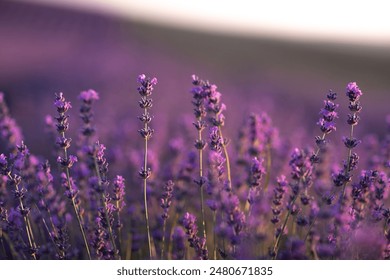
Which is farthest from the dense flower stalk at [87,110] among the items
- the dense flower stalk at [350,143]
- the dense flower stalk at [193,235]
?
the dense flower stalk at [350,143]

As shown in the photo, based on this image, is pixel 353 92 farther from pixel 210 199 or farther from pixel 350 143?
pixel 210 199

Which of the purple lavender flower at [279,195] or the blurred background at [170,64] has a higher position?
the blurred background at [170,64]

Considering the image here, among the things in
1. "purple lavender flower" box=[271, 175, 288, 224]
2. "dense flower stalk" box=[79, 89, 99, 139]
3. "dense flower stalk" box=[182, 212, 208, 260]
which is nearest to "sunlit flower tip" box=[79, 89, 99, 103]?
"dense flower stalk" box=[79, 89, 99, 139]

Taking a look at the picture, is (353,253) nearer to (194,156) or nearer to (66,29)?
(194,156)

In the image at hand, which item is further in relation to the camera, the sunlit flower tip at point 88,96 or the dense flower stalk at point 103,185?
the sunlit flower tip at point 88,96

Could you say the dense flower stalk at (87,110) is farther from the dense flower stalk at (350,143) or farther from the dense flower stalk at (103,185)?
the dense flower stalk at (350,143)

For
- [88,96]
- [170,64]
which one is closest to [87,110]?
[88,96]

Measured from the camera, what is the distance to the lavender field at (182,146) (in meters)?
1.90

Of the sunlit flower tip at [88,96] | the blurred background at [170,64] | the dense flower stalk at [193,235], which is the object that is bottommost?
the dense flower stalk at [193,235]

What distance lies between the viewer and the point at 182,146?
2904 millimetres

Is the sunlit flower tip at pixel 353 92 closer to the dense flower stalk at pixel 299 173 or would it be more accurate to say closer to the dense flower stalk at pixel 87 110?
the dense flower stalk at pixel 299 173

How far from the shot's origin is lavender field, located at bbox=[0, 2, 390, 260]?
1.90 metres
